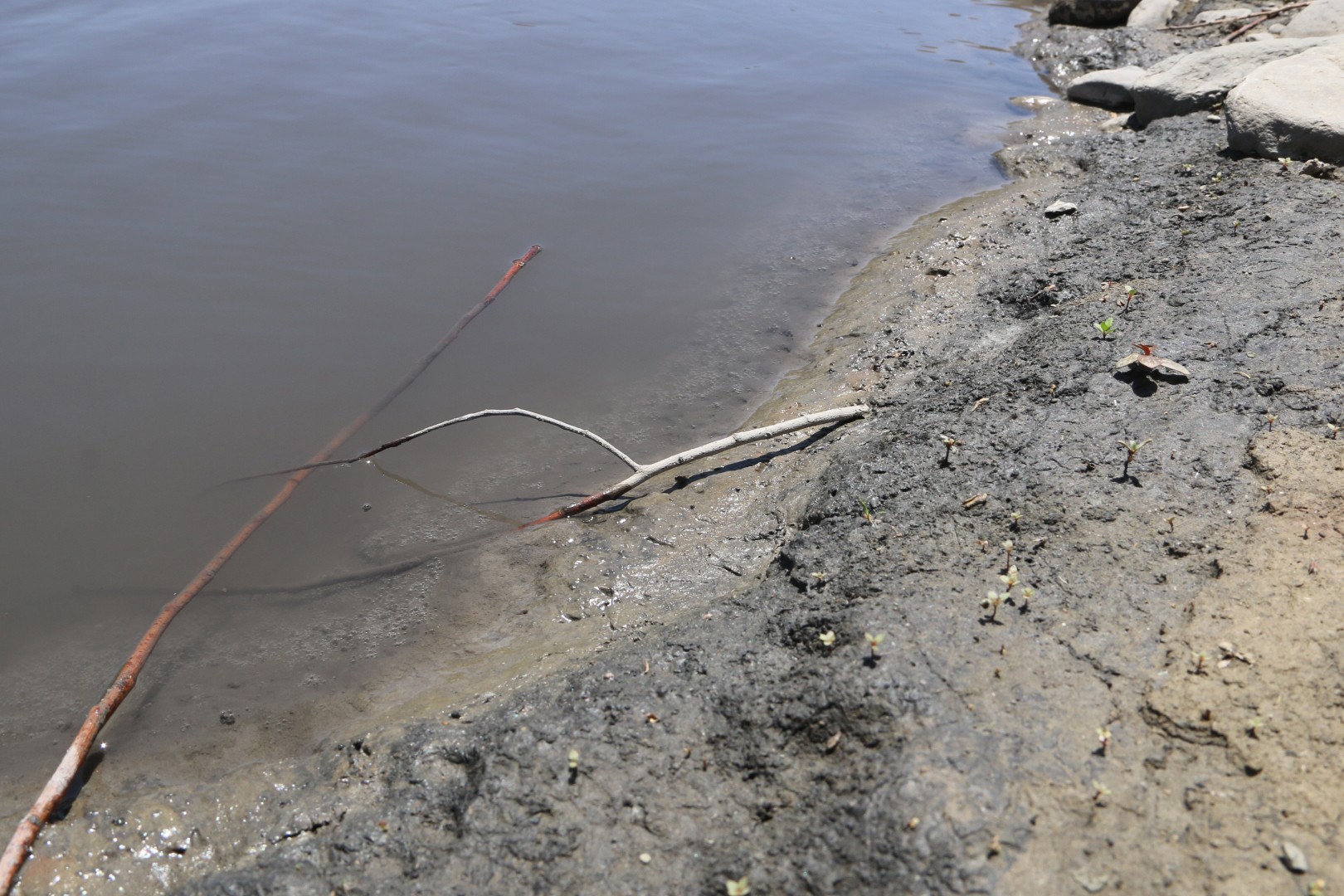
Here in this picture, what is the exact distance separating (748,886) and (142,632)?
3.34 meters

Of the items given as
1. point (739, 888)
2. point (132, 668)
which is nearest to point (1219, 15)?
point (739, 888)

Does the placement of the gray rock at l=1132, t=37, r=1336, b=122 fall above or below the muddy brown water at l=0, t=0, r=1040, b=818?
above

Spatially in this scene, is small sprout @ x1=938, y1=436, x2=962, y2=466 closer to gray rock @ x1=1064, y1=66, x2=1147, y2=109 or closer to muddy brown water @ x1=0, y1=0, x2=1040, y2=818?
muddy brown water @ x1=0, y1=0, x2=1040, y2=818

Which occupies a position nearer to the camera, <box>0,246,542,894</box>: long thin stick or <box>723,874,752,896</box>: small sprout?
<box>723,874,752,896</box>: small sprout

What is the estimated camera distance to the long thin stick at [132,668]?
316 centimetres

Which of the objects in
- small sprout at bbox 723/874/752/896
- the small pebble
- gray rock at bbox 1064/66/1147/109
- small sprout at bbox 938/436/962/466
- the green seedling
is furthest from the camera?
gray rock at bbox 1064/66/1147/109

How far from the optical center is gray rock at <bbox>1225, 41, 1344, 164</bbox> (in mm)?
6301

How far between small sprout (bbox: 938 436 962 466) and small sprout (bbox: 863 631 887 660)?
131cm

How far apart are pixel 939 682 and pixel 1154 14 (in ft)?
46.2

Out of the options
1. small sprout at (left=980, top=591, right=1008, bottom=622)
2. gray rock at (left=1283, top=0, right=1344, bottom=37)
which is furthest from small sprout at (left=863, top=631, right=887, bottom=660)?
gray rock at (left=1283, top=0, right=1344, bottom=37)

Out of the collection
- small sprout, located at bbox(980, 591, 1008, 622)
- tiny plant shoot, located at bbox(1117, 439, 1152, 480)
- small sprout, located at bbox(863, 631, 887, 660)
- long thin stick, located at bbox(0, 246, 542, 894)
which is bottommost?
long thin stick, located at bbox(0, 246, 542, 894)

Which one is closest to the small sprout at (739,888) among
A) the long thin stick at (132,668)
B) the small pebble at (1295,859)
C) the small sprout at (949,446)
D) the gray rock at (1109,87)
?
the small pebble at (1295,859)

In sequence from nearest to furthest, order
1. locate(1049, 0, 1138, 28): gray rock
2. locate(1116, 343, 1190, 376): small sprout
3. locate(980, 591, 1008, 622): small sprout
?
1. locate(980, 591, 1008, 622): small sprout
2. locate(1116, 343, 1190, 376): small sprout
3. locate(1049, 0, 1138, 28): gray rock

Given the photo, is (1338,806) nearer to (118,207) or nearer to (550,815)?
(550,815)
